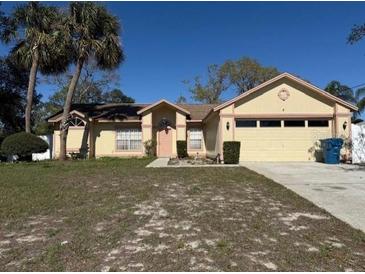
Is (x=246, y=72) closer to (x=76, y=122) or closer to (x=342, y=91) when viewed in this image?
(x=342, y=91)

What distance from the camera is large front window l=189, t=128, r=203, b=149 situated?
75.5 feet

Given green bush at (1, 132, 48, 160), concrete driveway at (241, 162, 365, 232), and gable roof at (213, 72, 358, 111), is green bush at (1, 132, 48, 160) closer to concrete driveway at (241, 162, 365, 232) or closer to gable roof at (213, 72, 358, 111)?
gable roof at (213, 72, 358, 111)

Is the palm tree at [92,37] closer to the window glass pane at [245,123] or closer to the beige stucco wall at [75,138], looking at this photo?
the beige stucco wall at [75,138]

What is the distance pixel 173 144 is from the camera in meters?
22.4

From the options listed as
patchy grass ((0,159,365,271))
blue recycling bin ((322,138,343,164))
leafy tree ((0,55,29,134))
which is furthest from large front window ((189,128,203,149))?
patchy grass ((0,159,365,271))

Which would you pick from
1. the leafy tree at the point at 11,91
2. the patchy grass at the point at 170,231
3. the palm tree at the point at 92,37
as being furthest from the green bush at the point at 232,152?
the leafy tree at the point at 11,91

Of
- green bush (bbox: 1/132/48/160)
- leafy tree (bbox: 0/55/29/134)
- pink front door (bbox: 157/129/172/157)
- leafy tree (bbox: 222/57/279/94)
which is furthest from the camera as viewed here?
leafy tree (bbox: 222/57/279/94)

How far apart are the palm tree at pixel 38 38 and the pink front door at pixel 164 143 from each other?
7.39m

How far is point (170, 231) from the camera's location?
5.07 metres

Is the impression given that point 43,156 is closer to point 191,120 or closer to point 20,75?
point 20,75

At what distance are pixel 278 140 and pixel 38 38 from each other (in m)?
14.2

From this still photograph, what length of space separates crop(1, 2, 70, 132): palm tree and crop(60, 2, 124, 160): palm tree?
2.76 ft

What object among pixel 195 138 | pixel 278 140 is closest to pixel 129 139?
pixel 195 138

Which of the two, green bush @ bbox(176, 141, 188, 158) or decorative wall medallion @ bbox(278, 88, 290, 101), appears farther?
green bush @ bbox(176, 141, 188, 158)
